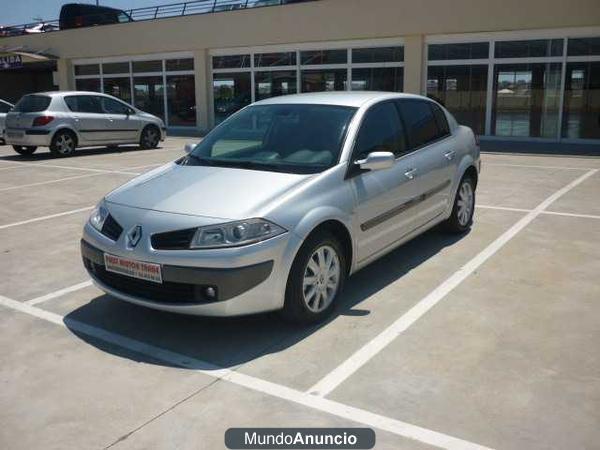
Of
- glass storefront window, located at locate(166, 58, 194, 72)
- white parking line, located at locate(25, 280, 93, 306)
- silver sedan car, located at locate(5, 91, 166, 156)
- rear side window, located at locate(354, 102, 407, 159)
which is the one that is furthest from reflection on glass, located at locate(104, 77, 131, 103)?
rear side window, located at locate(354, 102, 407, 159)

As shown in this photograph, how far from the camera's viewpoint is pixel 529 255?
19.1ft

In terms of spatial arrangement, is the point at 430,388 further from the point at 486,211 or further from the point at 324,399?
the point at 486,211

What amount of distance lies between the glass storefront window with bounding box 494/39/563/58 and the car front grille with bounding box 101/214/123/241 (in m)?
14.7

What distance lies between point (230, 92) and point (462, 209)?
1685 centimetres

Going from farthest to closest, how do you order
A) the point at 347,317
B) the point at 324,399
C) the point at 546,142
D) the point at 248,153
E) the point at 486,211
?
the point at 546,142
the point at 486,211
the point at 248,153
the point at 347,317
the point at 324,399

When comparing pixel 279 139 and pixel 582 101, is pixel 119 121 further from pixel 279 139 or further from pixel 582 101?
pixel 582 101

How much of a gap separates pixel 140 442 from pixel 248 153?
2.66 metres

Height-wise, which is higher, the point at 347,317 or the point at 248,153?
the point at 248,153

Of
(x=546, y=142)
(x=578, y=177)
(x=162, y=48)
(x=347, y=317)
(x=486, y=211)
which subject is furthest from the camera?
(x=162, y=48)

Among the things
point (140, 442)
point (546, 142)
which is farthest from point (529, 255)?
point (546, 142)

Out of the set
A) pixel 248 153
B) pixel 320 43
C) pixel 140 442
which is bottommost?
pixel 140 442

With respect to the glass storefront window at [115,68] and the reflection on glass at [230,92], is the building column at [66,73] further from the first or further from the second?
the reflection on glass at [230,92]

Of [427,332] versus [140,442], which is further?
[427,332]

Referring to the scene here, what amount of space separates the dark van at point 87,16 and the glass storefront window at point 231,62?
5.24 m
